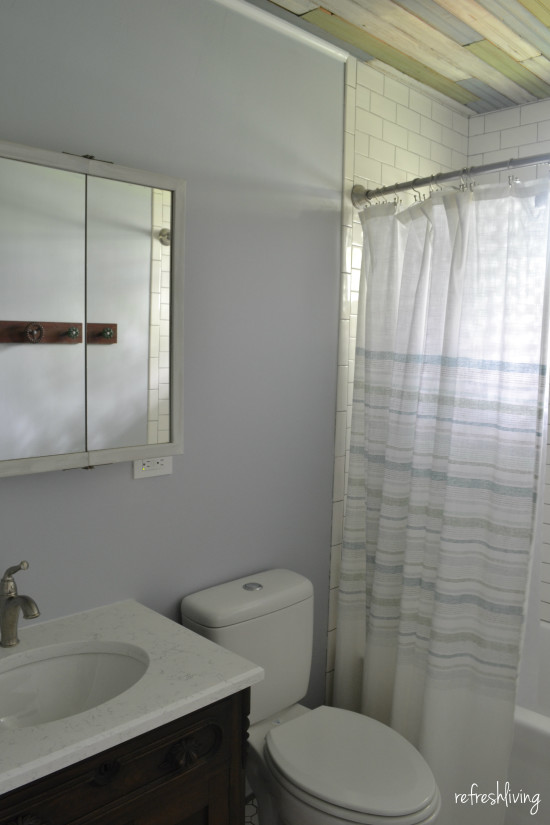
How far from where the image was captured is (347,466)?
2.59m

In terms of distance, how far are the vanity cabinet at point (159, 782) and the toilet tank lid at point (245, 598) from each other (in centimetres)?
42

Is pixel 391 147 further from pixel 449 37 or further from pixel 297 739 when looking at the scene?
pixel 297 739

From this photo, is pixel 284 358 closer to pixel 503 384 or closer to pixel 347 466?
pixel 347 466

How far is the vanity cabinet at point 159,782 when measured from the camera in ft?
4.10

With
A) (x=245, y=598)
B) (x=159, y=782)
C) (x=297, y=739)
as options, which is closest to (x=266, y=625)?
(x=245, y=598)

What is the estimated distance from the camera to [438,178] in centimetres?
224

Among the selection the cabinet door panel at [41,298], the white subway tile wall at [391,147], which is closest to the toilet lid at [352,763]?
the white subway tile wall at [391,147]

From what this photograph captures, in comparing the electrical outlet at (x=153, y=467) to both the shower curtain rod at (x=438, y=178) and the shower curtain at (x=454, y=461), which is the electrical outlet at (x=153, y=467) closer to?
the shower curtain at (x=454, y=461)

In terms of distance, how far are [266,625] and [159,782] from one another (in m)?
0.70

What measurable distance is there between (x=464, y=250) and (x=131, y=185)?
1022 millimetres

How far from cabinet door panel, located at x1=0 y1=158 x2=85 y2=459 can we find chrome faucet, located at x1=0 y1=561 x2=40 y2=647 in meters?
0.28

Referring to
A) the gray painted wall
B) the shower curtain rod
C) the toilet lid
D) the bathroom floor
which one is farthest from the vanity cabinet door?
the shower curtain rod

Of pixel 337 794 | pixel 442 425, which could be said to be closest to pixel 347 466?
pixel 442 425

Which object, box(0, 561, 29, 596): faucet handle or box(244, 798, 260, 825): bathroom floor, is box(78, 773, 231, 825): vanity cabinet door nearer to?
box(0, 561, 29, 596): faucet handle
